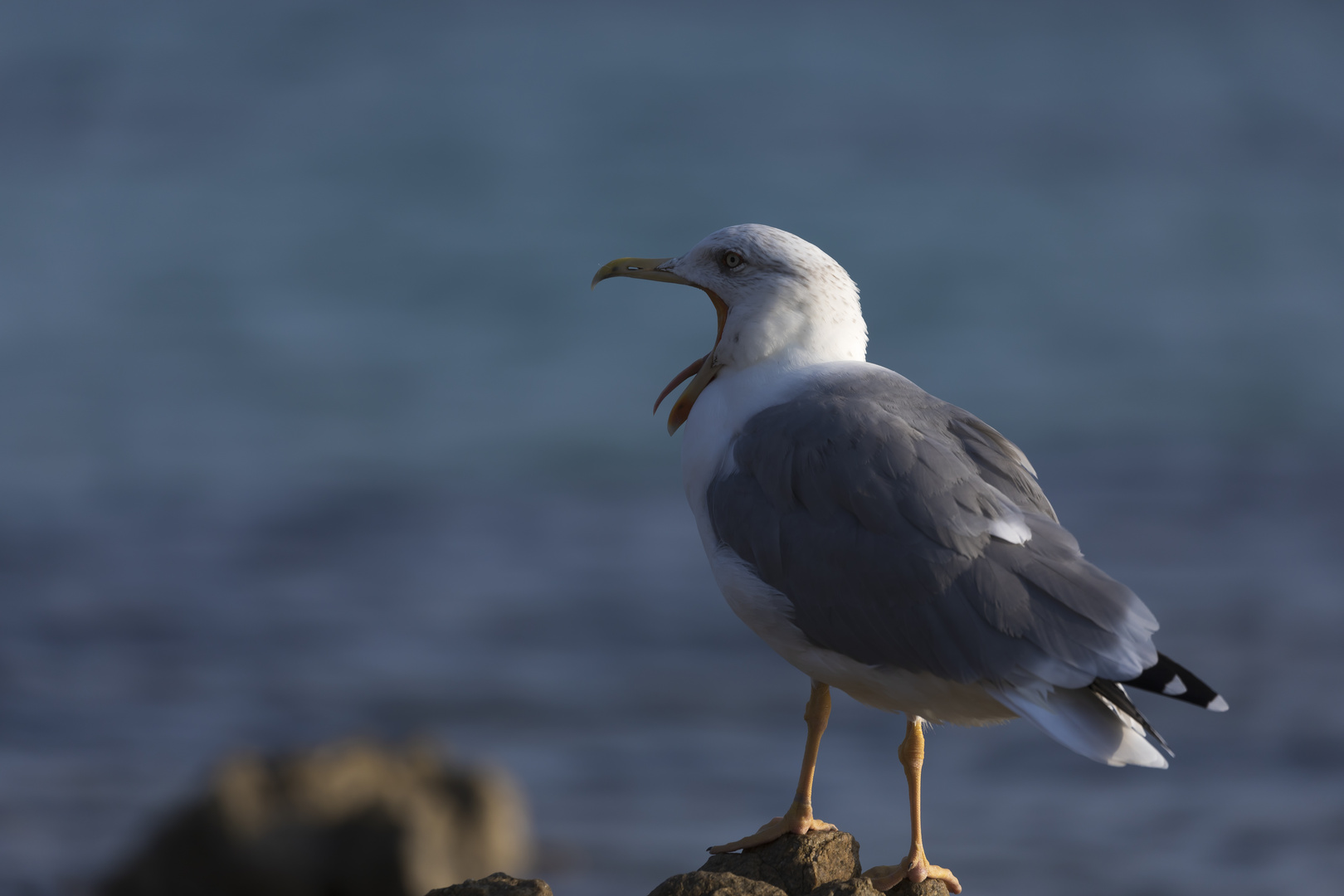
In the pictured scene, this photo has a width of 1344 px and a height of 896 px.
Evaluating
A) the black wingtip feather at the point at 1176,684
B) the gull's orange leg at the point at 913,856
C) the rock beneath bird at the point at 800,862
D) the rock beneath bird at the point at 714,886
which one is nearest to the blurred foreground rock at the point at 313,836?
the rock beneath bird at the point at 800,862

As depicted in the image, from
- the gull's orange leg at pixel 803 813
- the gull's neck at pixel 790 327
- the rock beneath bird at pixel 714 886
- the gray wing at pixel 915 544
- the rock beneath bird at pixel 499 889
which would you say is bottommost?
the rock beneath bird at pixel 499 889

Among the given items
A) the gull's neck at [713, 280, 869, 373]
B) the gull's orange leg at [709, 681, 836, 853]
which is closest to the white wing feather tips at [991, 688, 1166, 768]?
the gull's orange leg at [709, 681, 836, 853]

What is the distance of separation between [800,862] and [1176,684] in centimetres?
122

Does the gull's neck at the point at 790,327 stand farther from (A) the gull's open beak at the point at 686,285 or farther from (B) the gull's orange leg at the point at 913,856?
(B) the gull's orange leg at the point at 913,856

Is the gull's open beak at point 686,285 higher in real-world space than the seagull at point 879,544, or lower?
higher

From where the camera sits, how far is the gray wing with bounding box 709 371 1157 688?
347 cm

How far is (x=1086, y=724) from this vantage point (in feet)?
11.1

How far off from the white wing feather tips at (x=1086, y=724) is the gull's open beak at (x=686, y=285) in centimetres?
144

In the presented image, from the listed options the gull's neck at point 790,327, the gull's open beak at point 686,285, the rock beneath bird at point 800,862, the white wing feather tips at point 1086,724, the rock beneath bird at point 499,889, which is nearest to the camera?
the white wing feather tips at point 1086,724

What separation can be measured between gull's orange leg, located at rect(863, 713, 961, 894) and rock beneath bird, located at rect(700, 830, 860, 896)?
9cm

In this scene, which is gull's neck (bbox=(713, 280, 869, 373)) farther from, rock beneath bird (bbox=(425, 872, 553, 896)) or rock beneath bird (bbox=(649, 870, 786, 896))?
rock beneath bird (bbox=(425, 872, 553, 896))

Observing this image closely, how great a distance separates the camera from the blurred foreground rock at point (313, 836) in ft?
25.4

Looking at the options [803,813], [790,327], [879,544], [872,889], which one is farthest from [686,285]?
[872,889]

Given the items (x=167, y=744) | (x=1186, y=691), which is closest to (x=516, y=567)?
(x=167, y=744)
